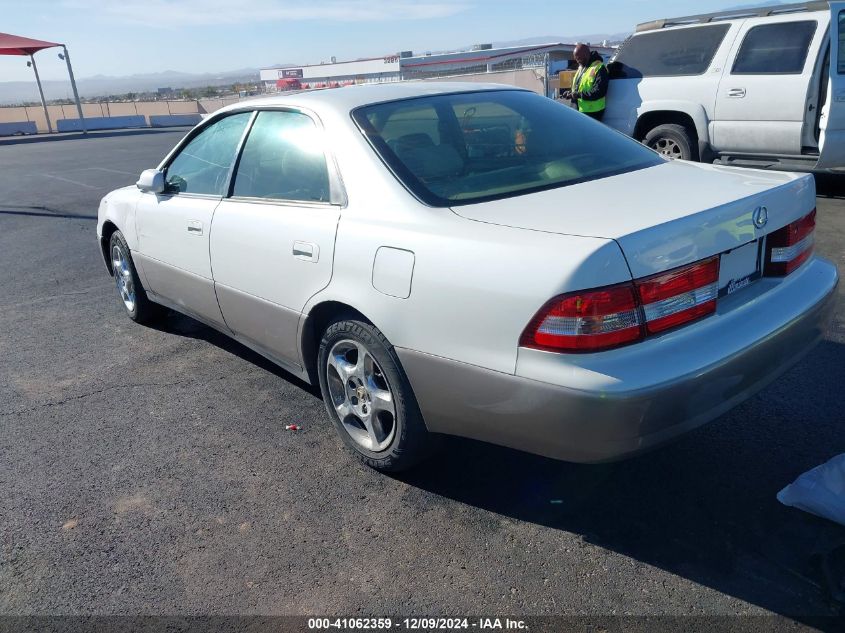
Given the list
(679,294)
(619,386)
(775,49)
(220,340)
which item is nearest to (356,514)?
(619,386)

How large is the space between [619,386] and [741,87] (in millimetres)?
6822

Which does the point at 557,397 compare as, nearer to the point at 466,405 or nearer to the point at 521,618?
the point at 466,405

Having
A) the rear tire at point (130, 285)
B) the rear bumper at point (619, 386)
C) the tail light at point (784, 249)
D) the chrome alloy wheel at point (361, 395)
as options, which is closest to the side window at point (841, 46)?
the tail light at point (784, 249)

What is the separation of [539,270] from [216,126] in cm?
264

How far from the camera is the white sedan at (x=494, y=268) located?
7.45 feet

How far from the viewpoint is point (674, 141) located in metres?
8.40

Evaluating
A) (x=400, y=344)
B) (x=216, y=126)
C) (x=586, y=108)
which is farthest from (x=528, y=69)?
(x=400, y=344)

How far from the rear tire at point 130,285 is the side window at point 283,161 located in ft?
5.50

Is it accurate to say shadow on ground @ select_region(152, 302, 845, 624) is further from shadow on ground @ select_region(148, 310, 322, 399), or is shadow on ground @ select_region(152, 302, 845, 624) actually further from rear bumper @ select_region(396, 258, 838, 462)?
shadow on ground @ select_region(148, 310, 322, 399)

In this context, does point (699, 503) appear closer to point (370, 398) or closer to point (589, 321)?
point (589, 321)

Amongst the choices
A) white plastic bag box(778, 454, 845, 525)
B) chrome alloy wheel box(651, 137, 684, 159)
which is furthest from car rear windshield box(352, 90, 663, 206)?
chrome alloy wheel box(651, 137, 684, 159)

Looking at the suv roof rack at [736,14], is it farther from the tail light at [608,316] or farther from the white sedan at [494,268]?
the tail light at [608,316]

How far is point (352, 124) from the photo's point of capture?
3.15 meters

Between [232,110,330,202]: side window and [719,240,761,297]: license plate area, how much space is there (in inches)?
64.8
